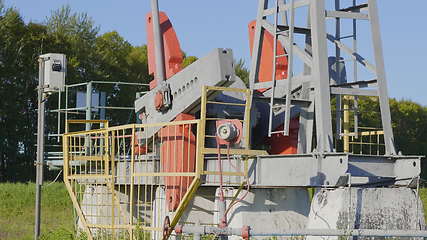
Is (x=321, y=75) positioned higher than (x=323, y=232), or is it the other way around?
(x=321, y=75)

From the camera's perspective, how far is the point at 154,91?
14.8 m

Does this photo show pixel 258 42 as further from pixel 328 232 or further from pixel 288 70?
pixel 328 232

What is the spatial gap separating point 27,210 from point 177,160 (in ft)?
37.6

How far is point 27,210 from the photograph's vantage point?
24.0 m

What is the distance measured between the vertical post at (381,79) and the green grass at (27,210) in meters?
8.42

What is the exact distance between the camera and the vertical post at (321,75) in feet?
39.7

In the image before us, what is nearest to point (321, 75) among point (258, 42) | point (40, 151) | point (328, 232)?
point (258, 42)

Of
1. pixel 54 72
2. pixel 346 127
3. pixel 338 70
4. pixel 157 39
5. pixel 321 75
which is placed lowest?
pixel 346 127

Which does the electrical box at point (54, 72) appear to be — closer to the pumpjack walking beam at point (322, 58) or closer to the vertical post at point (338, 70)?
the pumpjack walking beam at point (322, 58)

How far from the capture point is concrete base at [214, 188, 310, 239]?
1318 cm

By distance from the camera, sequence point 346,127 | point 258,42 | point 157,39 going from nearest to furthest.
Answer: point 258,42 → point 346,127 → point 157,39

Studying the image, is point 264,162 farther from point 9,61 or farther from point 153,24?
point 9,61

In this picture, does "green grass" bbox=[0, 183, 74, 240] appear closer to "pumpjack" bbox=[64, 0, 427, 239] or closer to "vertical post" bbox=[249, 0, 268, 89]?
"pumpjack" bbox=[64, 0, 427, 239]

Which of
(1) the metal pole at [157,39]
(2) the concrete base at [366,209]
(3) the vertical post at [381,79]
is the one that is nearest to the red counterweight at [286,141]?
(3) the vertical post at [381,79]
